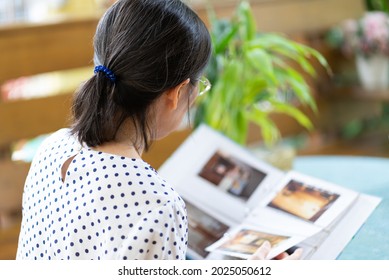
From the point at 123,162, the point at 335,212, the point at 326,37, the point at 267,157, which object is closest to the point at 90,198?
the point at 123,162

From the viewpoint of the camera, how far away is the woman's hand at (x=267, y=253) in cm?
114

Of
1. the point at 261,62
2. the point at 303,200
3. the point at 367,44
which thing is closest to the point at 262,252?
the point at 303,200

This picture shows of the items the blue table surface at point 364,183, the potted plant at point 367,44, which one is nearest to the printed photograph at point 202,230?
the blue table surface at point 364,183

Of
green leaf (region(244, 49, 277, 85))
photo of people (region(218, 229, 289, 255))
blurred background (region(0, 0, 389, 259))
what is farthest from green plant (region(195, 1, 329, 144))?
photo of people (region(218, 229, 289, 255))

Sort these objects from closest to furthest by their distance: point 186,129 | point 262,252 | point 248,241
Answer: point 262,252 < point 248,241 < point 186,129

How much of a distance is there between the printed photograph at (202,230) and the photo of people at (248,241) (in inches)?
2.8

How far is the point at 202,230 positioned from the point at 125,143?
0.35 metres

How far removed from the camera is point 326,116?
449cm

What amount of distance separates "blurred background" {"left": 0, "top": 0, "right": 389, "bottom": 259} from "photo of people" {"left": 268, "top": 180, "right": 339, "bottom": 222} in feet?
1.52

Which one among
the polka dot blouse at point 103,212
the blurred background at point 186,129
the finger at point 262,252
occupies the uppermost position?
the polka dot blouse at point 103,212

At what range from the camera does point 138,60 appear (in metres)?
1.01

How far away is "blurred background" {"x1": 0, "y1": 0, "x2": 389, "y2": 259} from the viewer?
10.2ft

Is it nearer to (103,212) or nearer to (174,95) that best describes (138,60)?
(174,95)

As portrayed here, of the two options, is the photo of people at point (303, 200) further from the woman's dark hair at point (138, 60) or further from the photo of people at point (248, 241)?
the woman's dark hair at point (138, 60)
